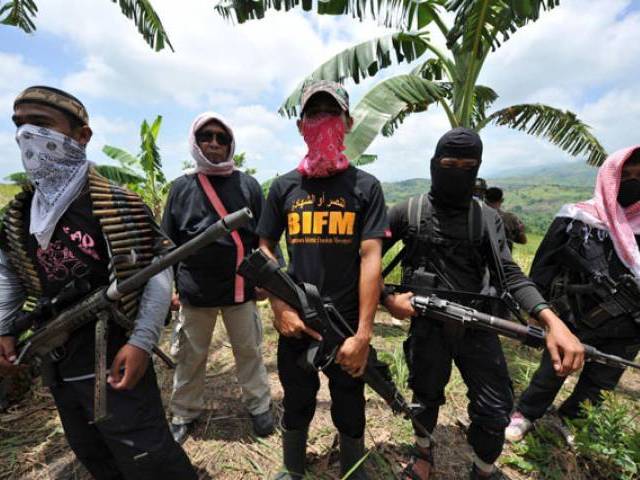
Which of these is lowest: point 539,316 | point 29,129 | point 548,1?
point 539,316

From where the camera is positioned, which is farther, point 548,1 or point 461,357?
point 548,1

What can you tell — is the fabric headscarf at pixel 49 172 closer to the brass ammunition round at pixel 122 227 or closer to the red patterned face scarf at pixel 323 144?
the brass ammunition round at pixel 122 227

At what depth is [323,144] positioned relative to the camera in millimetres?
1691

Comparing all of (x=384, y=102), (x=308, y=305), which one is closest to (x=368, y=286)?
(x=308, y=305)

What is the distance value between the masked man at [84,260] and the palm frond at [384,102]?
2587 millimetres

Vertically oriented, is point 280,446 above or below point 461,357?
below

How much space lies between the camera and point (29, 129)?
4.59 ft

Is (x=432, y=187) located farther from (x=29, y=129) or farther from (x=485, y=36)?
(x=485, y=36)

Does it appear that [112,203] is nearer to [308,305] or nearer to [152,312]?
[152,312]

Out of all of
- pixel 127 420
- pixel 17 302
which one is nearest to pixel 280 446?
Result: pixel 127 420

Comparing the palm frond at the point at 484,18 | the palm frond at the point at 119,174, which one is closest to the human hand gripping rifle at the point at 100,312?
the palm frond at the point at 484,18

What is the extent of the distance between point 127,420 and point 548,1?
A: 5353mm

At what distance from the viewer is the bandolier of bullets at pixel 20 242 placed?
1.52 metres

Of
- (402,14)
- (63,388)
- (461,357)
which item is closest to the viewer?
(63,388)
